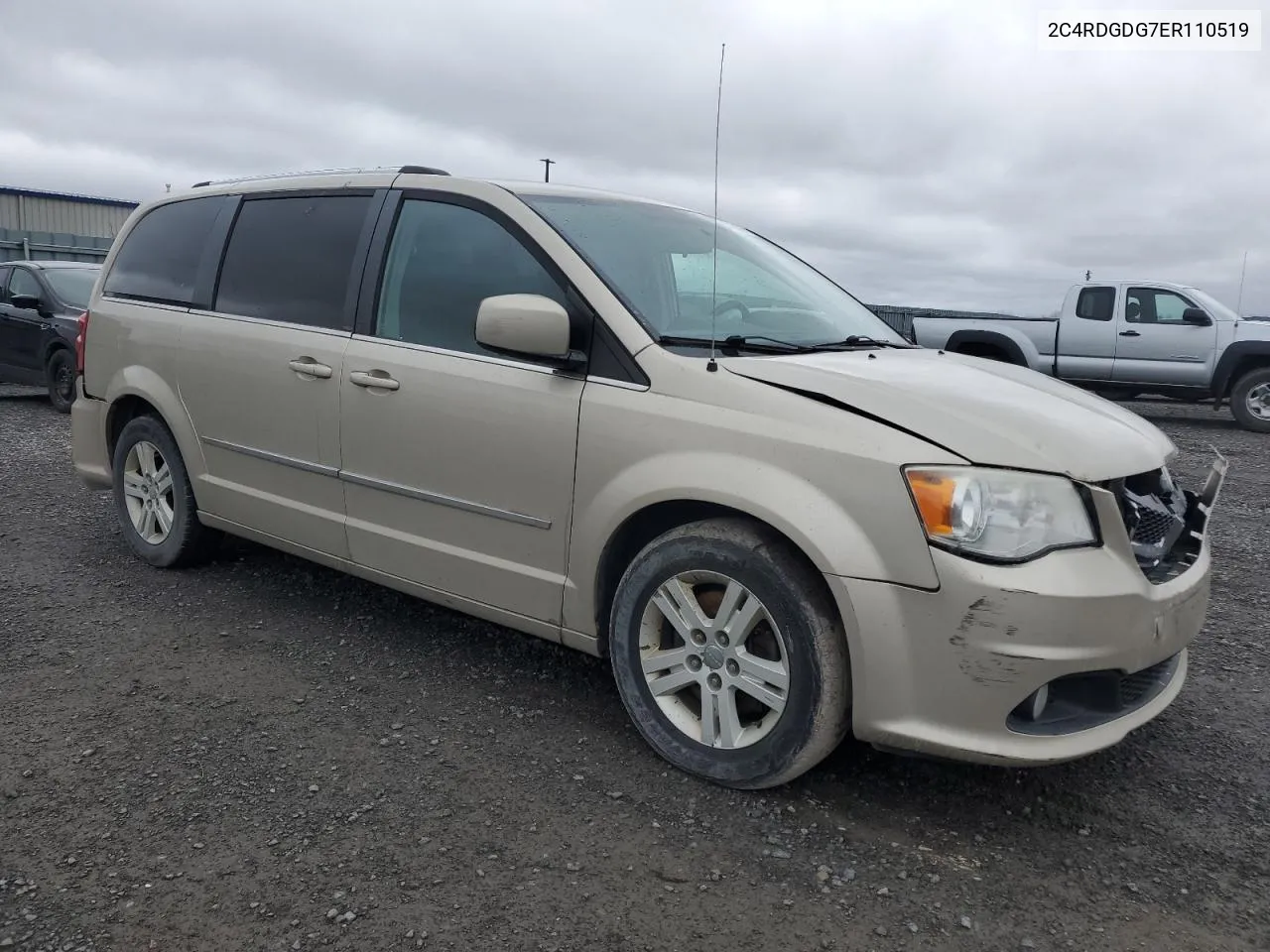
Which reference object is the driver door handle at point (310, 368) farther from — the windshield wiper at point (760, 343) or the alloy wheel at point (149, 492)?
the windshield wiper at point (760, 343)

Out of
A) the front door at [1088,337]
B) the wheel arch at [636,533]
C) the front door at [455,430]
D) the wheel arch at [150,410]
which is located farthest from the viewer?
the front door at [1088,337]

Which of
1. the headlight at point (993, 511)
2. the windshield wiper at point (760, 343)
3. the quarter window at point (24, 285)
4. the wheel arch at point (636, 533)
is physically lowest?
the wheel arch at point (636, 533)

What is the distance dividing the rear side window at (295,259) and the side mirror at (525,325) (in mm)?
963

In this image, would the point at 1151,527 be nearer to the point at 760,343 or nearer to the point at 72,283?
the point at 760,343

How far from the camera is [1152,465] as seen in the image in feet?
9.80

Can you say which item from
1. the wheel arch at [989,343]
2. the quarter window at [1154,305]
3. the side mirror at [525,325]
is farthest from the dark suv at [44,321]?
the quarter window at [1154,305]

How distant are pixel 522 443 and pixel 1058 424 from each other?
5.26 feet

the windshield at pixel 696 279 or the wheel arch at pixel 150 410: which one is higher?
the windshield at pixel 696 279

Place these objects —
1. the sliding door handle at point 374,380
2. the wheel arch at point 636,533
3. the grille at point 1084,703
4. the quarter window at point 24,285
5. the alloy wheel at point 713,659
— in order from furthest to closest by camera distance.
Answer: the quarter window at point 24,285 → the sliding door handle at point 374,380 → the wheel arch at point 636,533 → the alloy wheel at point 713,659 → the grille at point 1084,703

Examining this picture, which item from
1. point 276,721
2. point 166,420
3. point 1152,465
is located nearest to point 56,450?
point 166,420

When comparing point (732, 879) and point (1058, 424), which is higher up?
point (1058, 424)

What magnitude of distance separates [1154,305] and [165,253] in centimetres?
1232

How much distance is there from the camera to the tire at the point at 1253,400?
1257 cm

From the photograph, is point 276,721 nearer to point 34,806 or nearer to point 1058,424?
point 34,806
